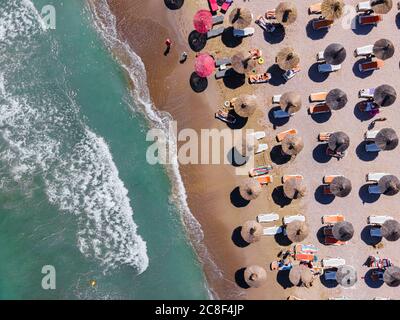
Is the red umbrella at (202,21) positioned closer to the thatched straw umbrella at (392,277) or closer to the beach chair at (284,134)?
the beach chair at (284,134)

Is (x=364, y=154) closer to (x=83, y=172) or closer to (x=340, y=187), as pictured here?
(x=340, y=187)

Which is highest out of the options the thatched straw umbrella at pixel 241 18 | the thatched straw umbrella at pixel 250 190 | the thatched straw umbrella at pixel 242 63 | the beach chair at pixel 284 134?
the thatched straw umbrella at pixel 241 18

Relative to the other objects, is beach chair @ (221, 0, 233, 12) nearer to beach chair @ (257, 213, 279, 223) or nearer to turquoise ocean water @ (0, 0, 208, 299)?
turquoise ocean water @ (0, 0, 208, 299)

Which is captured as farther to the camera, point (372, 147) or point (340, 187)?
point (372, 147)

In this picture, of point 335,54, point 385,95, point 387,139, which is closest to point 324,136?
point 387,139

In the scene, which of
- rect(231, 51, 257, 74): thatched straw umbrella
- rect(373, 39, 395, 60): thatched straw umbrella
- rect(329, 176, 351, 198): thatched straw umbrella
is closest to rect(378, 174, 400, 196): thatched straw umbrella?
rect(329, 176, 351, 198): thatched straw umbrella

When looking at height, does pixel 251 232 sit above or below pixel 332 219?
below

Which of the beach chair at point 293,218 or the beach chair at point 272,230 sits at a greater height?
the beach chair at point 293,218

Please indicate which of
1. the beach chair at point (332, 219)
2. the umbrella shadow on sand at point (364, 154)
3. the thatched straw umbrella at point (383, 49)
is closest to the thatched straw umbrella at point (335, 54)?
the thatched straw umbrella at point (383, 49)

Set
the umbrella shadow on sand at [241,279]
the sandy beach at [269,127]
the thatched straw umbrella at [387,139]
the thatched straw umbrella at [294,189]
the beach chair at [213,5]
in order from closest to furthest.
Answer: the thatched straw umbrella at [387,139] → the thatched straw umbrella at [294,189] → the sandy beach at [269,127] → the beach chair at [213,5] → the umbrella shadow on sand at [241,279]
